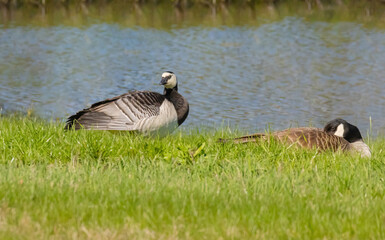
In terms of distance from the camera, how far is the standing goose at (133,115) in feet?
31.0

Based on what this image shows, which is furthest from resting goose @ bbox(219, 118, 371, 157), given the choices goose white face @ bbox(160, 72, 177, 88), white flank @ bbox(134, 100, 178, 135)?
goose white face @ bbox(160, 72, 177, 88)

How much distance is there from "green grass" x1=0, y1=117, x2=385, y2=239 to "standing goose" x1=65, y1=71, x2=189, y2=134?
1002 mm

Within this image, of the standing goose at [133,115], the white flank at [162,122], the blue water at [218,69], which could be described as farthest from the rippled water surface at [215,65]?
the standing goose at [133,115]

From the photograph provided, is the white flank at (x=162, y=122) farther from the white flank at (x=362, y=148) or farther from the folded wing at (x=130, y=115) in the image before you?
the white flank at (x=362, y=148)

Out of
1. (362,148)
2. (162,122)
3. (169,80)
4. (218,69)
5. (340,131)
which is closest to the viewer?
(362,148)

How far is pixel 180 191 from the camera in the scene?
19.6 feet

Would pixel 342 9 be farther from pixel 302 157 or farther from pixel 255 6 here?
pixel 302 157

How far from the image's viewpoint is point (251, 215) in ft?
17.3

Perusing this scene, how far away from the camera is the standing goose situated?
944 cm

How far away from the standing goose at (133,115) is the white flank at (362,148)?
292cm

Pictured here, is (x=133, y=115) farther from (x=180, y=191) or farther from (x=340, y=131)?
(x=180, y=191)

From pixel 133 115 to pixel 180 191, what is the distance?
3.64 meters

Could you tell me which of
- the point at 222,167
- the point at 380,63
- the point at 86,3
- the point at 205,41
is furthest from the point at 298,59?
the point at 86,3

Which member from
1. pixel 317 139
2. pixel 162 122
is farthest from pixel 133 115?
pixel 317 139
